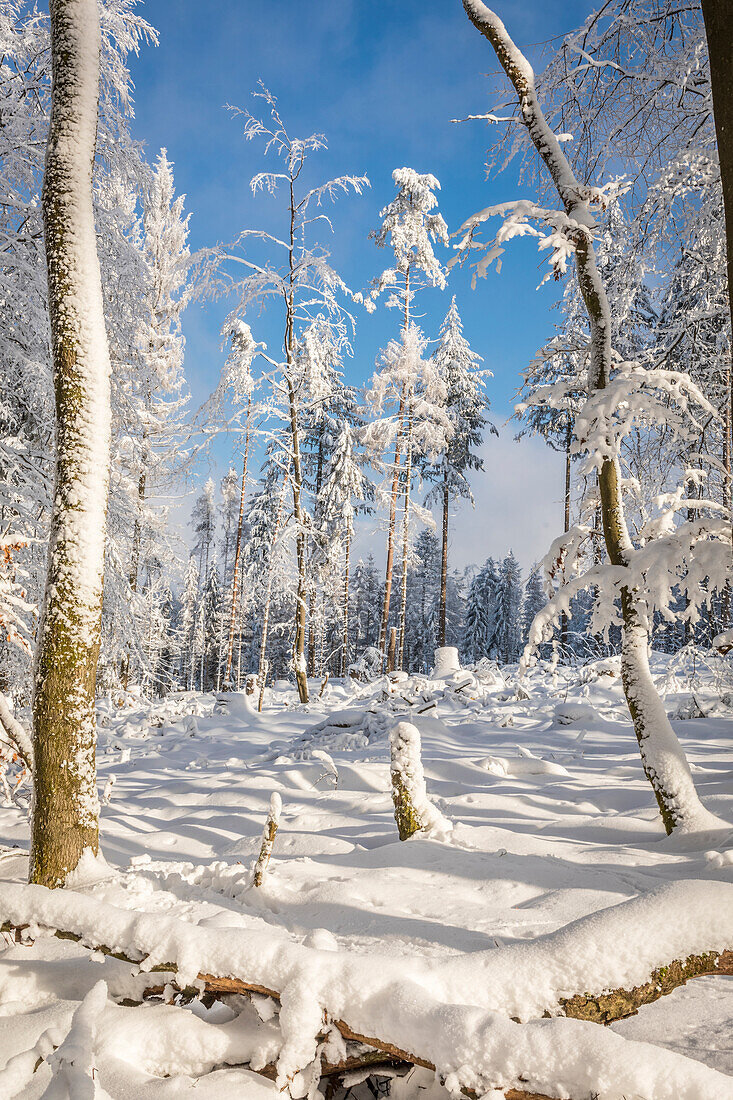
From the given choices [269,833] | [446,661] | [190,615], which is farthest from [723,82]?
[190,615]

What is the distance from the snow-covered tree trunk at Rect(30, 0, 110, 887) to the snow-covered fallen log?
1.48m

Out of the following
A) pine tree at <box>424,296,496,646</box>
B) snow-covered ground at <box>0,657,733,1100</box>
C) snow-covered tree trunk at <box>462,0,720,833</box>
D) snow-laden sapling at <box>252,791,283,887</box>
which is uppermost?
pine tree at <box>424,296,496,646</box>

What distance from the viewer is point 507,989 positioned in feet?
5.94

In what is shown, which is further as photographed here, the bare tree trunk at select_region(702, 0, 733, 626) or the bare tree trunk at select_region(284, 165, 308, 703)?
the bare tree trunk at select_region(284, 165, 308, 703)

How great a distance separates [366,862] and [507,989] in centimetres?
237

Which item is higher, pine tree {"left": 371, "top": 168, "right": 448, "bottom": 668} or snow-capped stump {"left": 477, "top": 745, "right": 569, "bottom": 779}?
pine tree {"left": 371, "top": 168, "right": 448, "bottom": 668}

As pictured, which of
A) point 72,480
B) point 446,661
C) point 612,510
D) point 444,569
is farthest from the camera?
point 444,569

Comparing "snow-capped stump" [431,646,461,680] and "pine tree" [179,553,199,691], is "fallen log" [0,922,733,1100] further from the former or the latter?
"pine tree" [179,553,199,691]

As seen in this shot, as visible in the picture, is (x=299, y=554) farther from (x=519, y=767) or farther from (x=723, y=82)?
(x=723, y=82)

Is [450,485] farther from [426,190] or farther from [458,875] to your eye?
[458,875]

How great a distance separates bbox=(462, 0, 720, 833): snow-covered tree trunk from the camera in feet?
13.1

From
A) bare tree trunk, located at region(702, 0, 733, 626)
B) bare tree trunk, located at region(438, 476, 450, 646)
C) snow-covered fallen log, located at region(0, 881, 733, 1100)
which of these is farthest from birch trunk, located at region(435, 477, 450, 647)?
bare tree trunk, located at region(702, 0, 733, 626)

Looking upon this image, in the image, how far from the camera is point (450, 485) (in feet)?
72.8

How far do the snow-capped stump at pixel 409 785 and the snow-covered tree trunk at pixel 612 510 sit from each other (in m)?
1.67
